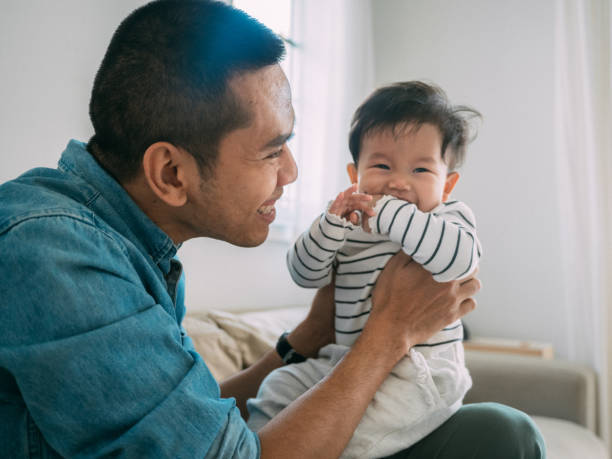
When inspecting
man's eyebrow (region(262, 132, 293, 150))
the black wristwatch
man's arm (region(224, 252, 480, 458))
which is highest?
man's eyebrow (region(262, 132, 293, 150))

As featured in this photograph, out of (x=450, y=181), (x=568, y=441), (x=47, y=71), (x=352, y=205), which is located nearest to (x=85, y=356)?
(x=352, y=205)

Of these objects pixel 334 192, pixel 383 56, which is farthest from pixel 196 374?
pixel 383 56

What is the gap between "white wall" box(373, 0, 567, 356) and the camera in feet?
11.1

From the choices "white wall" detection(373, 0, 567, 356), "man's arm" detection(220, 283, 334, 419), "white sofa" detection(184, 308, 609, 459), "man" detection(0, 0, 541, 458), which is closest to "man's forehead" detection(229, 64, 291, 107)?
"man" detection(0, 0, 541, 458)

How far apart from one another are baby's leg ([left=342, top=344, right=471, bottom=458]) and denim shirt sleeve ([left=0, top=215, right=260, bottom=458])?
15.4 inches

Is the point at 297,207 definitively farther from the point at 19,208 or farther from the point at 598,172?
the point at 19,208

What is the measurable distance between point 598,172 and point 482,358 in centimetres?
115

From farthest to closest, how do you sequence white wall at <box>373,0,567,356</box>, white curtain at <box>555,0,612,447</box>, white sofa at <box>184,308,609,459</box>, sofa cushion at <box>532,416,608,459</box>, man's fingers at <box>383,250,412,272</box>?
white wall at <box>373,0,567,356</box>
white curtain at <box>555,0,612,447</box>
white sofa at <box>184,308,609,459</box>
sofa cushion at <box>532,416,608,459</box>
man's fingers at <box>383,250,412,272</box>

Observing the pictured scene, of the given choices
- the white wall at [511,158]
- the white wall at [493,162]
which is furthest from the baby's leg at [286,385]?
the white wall at [511,158]

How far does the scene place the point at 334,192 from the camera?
3230mm

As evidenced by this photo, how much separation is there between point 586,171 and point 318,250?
2202mm

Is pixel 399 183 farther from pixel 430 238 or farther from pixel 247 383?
pixel 247 383

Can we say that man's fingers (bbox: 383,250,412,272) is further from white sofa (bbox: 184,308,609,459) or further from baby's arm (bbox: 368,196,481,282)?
white sofa (bbox: 184,308,609,459)

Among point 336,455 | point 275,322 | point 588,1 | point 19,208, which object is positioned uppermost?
point 588,1
